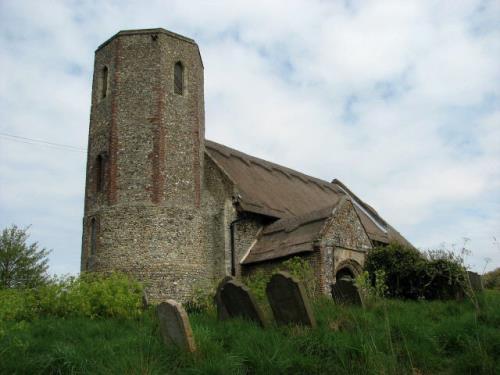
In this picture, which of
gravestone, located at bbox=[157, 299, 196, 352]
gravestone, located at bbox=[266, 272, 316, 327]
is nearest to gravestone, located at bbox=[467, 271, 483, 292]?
gravestone, located at bbox=[266, 272, 316, 327]

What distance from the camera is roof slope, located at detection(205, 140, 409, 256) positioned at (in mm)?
18953

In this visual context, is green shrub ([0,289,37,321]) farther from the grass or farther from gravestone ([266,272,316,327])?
gravestone ([266,272,316,327])

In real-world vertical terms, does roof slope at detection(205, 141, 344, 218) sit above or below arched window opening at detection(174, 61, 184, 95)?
below

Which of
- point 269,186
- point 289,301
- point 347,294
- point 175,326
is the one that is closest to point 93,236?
point 269,186

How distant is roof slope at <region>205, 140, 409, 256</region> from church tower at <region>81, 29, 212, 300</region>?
6.00 ft

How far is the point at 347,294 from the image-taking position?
10.1m

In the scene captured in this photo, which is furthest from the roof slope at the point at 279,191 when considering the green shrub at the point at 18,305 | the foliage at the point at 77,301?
the green shrub at the point at 18,305

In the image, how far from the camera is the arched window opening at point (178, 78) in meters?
18.6

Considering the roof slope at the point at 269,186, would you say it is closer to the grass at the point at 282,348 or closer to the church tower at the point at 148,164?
the church tower at the point at 148,164

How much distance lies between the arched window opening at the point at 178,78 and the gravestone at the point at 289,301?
1164cm

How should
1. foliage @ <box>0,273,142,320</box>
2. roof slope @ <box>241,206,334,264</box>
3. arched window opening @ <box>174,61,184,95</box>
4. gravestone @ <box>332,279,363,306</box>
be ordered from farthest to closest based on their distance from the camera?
arched window opening @ <box>174,61,184,95</box> → roof slope @ <box>241,206,334,264</box> → foliage @ <box>0,273,142,320</box> → gravestone @ <box>332,279,363,306</box>

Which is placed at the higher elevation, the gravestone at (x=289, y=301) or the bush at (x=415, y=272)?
the bush at (x=415, y=272)

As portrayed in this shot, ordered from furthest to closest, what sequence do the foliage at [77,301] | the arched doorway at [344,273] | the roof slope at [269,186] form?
the roof slope at [269,186], the arched doorway at [344,273], the foliage at [77,301]

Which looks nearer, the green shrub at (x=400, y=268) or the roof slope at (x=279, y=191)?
the green shrub at (x=400, y=268)
